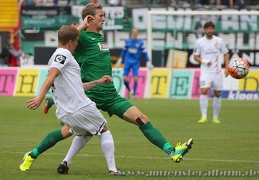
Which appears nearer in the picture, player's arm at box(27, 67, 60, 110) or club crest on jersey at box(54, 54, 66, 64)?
player's arm at box(27, 67, 60, 110)

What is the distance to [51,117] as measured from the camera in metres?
21.9

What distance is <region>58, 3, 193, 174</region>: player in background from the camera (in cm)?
1120

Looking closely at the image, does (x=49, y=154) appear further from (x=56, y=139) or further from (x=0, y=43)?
(x=0, y=43)

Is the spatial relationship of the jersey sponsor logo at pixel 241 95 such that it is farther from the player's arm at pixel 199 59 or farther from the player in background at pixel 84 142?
the player in background at pixel 84 142

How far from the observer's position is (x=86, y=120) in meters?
10.5

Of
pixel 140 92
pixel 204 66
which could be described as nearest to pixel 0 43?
pixel 140 92

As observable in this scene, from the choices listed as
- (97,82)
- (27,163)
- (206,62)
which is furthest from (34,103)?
(206,62)

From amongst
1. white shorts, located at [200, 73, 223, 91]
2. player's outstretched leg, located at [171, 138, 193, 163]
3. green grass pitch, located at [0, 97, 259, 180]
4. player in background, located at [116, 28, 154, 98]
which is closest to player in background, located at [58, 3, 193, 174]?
player's outstretched leg, located at [171, 138, 193, 163]

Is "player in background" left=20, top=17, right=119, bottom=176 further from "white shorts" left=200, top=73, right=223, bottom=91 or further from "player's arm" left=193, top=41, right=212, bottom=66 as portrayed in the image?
"white shorts" left=200, top=73, right=223, bottom=91

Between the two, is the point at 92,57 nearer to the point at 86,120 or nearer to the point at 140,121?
the point at 140,121

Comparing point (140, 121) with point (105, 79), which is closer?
point (105, 79)

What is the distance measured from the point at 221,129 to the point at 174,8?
15.2m

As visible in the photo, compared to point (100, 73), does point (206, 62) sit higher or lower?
lower

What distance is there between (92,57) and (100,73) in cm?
26
